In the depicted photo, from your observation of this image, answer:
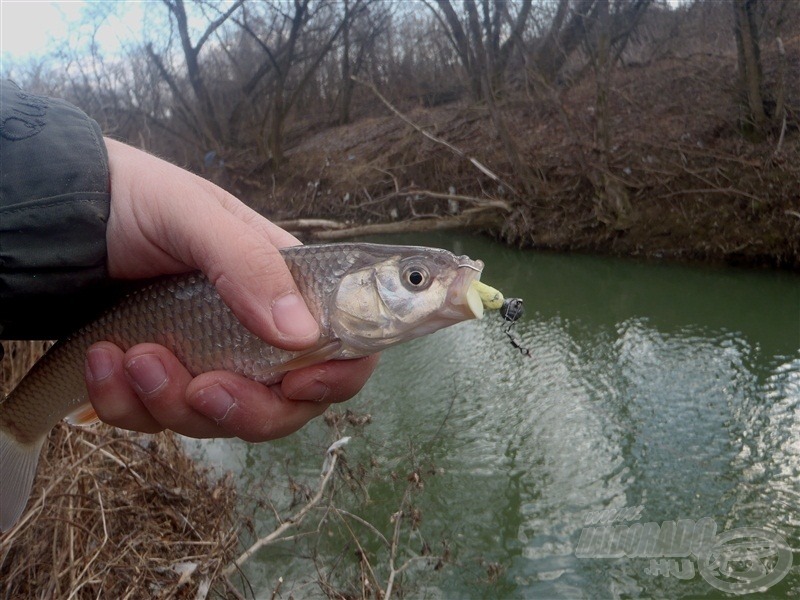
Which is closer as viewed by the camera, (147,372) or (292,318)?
(292,318)

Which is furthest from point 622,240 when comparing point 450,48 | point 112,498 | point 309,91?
point 309,91

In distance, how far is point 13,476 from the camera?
7.71ft

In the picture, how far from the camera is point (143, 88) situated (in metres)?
30.7

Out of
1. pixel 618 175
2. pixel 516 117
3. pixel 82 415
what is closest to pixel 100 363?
pixel 82 415

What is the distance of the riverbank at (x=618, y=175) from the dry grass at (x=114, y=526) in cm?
981

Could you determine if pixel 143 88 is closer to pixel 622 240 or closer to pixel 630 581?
pixel 622 240

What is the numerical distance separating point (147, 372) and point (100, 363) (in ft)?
0.61

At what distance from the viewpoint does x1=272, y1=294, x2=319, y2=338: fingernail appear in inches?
77.8

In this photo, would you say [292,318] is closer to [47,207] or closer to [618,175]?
[47,207]

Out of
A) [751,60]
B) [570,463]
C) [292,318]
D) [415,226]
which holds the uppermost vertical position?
[751,60]

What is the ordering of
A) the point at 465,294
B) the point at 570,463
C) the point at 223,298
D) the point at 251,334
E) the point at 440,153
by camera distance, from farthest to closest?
the point at 440,153
the point at 570,463
the point at 251,334
the point at 223,298
the point at 465,294

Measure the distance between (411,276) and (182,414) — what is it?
1038mm

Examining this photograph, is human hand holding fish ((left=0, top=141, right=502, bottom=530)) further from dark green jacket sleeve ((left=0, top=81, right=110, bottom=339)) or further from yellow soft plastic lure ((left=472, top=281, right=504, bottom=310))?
dark green jacket sleeve ((left=0, top=81, right=110, bottom=339))

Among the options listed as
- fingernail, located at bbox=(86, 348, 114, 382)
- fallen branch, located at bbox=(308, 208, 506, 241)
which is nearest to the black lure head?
fingernail, located at bbox=(86, 348, 114, 382)
